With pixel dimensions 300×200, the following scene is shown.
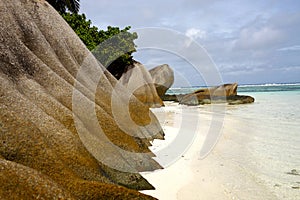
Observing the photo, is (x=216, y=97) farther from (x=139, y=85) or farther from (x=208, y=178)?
(x=208, y=178)

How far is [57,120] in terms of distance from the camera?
378 cm

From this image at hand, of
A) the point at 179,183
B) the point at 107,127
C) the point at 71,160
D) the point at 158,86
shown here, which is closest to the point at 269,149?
the point at 179,183

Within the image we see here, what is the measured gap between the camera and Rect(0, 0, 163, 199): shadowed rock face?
2.74 metres

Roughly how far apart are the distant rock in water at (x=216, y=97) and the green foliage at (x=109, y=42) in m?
8.06

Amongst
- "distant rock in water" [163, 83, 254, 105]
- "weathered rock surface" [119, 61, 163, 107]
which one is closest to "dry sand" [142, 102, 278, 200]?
"weathered rock surface" [119, 61, 163, 107]

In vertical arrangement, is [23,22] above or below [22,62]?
above

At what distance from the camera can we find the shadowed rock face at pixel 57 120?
2738mm

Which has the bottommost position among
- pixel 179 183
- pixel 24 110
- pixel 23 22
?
pixel 179 183

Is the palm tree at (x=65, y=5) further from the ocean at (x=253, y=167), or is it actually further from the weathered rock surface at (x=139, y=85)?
the ocean at (x=253, y=167)

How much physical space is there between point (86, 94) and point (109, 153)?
4.56ft

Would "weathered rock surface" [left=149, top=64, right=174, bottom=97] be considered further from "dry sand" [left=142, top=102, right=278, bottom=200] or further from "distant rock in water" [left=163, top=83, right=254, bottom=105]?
"dry sand" [left=142, top=102, right=278, bottom=200]

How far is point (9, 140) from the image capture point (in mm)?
2932

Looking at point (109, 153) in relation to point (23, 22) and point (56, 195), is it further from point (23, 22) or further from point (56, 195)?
point (23, 22)

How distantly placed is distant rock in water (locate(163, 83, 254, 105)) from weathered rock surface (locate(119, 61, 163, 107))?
20.5 ft
